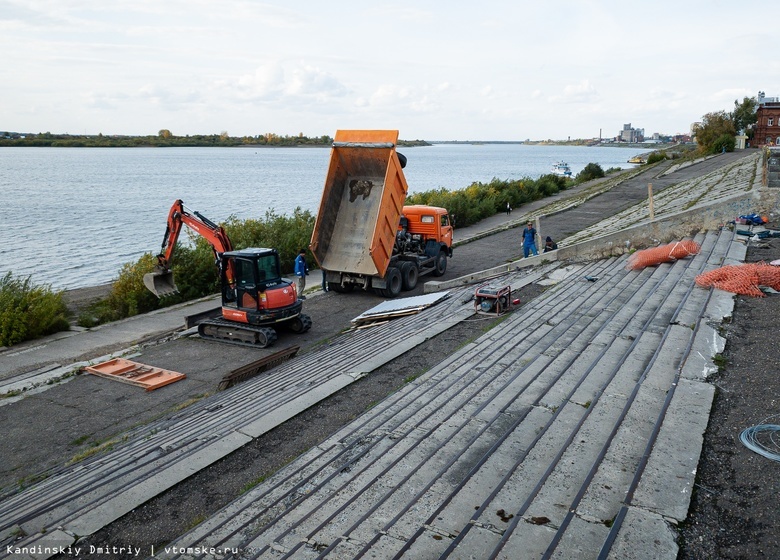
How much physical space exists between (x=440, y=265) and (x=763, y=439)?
15.2 m

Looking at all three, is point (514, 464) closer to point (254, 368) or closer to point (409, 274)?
point (254, 368)

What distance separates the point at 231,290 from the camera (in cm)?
1435

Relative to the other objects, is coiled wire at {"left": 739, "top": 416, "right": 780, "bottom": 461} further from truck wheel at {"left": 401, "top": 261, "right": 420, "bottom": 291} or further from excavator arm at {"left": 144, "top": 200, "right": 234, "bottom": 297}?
truck wheel at {"left": 401, "top": 261, "right": 420, "bottom": 291}

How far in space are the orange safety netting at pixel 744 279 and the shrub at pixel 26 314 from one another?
15.7 metres

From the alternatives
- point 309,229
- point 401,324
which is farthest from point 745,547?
point 309,229

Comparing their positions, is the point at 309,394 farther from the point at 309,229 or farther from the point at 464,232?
the point at 464,232

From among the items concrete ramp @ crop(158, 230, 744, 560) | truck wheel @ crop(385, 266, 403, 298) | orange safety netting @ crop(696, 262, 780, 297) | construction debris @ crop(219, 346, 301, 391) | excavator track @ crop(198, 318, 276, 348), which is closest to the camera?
concrete ramp @ crop(158, 230, 744, 560)

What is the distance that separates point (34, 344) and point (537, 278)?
42.4 ft

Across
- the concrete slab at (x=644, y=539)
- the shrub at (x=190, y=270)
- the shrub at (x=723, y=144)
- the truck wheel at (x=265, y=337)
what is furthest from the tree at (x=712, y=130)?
the concrete slab at (x=644, y=539)

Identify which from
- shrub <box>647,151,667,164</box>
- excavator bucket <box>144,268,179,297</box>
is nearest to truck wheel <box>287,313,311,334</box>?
excavator bucket <box>144,268,179,297</box>

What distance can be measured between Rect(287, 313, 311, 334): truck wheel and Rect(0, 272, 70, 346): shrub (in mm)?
6706

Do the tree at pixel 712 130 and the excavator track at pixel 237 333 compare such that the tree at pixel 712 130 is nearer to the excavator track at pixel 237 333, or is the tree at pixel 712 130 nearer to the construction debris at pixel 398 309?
the construction debris at pixel 398 309

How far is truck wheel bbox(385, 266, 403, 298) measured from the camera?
17.6 m

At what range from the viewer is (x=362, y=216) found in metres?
17.6
